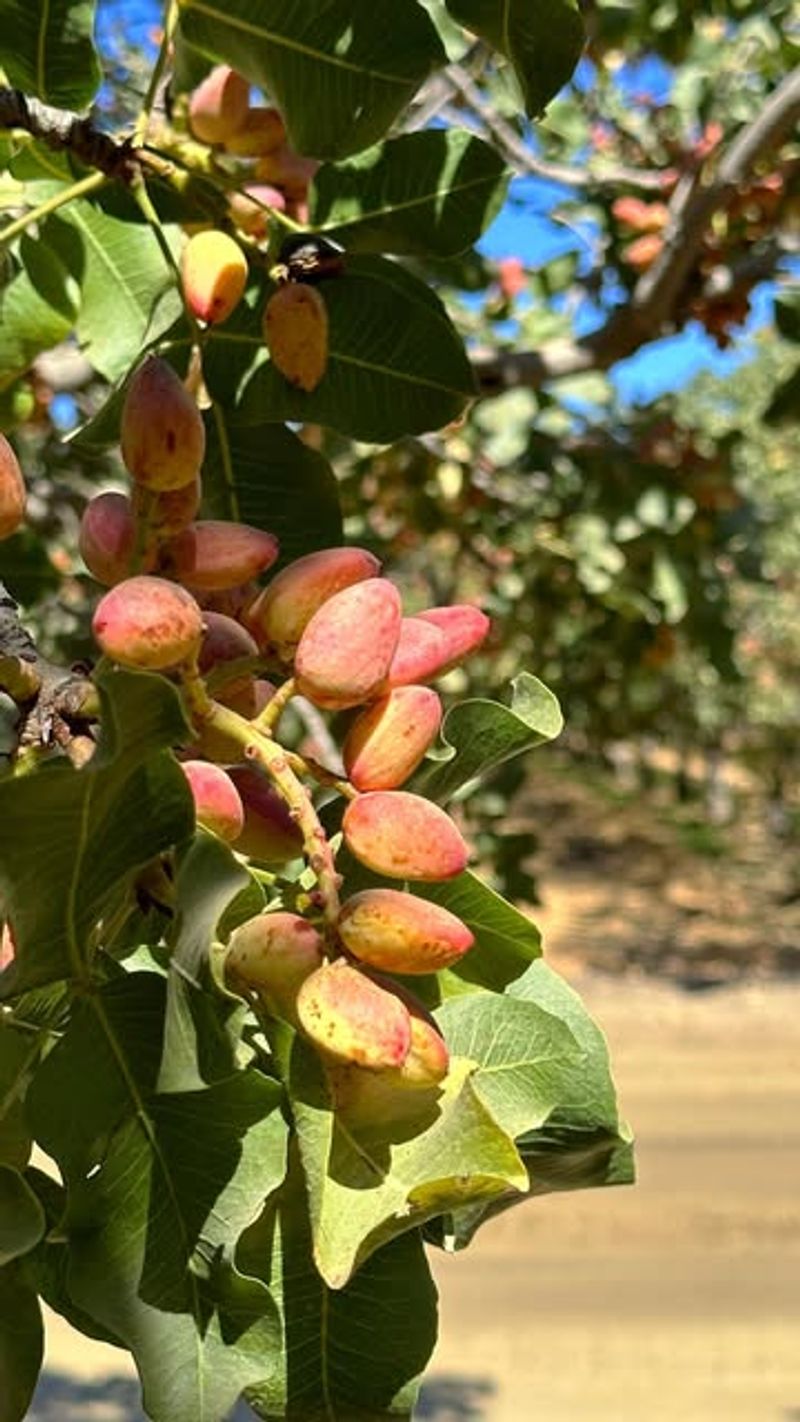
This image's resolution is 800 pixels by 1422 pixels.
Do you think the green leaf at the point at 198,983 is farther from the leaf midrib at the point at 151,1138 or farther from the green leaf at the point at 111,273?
the green leaf at the point at 111,273

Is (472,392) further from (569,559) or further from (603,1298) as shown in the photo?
(603,1298)

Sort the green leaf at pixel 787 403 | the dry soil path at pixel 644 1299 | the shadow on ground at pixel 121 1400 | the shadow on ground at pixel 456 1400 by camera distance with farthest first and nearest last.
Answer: the shadow on ground at pixel 456 1400, the dry soil path at pixel 644 1299, the shadow on ground at pixel 121 1400, the green leaf at pixel 787 403

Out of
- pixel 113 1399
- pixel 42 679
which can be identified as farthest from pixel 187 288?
pixel 113 1399

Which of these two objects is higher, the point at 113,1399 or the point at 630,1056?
the point at 113,1399

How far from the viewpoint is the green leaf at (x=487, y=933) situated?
604 millimetres

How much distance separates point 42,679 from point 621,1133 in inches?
9.2

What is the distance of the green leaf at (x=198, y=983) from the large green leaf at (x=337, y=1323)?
6cm

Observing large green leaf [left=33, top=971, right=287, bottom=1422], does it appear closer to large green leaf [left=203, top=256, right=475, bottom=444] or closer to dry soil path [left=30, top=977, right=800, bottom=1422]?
large green leaf [left=203, top=256, right=475, bottom=444]

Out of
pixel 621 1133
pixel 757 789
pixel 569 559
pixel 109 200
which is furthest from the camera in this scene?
pixel 757 789

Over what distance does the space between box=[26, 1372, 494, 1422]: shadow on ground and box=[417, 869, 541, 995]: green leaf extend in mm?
4155

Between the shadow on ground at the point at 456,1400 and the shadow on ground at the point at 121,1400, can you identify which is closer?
the shadow on ground at the point at 121,1400

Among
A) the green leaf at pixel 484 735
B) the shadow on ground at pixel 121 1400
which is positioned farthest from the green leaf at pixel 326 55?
the shadow on ground at pixel 121 1400

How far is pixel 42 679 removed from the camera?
1.78ft

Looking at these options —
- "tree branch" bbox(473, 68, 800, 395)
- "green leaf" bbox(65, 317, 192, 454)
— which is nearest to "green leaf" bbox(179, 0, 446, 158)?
"green leaf" bbox(65, 317, 192, 454)
